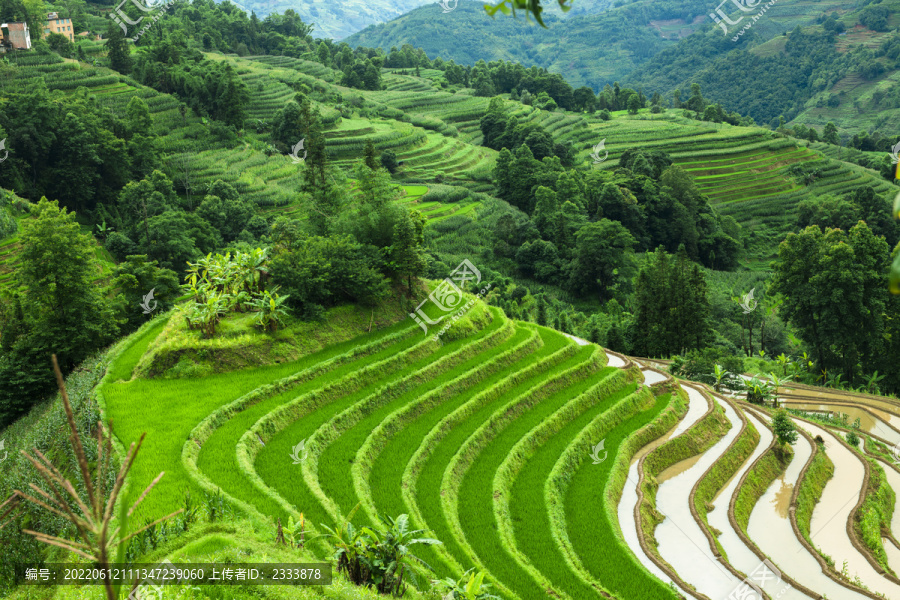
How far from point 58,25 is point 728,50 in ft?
392

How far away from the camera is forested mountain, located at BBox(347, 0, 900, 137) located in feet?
333

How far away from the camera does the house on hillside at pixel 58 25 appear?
63.1 m

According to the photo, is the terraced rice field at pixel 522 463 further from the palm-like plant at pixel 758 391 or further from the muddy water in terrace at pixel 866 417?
the palm-like plant at pixel 758 391

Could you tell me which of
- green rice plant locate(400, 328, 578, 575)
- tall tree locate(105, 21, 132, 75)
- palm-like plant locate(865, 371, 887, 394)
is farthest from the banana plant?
tall tree locate(105, 21, 132, 75)

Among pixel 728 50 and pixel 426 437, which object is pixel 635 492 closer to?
pixel 426 437

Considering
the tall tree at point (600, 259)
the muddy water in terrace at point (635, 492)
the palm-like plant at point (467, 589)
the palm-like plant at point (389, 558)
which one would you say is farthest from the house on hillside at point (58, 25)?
the palm-like plant at point (467, 589)

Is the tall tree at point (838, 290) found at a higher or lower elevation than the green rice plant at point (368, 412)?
lower

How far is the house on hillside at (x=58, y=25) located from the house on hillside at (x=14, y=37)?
11.2 m

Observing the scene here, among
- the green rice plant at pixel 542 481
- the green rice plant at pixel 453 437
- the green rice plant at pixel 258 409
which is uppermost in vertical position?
the green rice plant at pixel 258 409

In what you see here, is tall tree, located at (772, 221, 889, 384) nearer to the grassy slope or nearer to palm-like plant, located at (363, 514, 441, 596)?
the grassy slope

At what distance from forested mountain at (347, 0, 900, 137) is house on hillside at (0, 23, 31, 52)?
9055 centimetres

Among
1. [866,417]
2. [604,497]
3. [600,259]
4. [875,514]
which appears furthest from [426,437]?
[600,259]

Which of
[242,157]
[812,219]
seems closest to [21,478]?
[242,157]

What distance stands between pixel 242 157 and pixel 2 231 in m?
20.4
